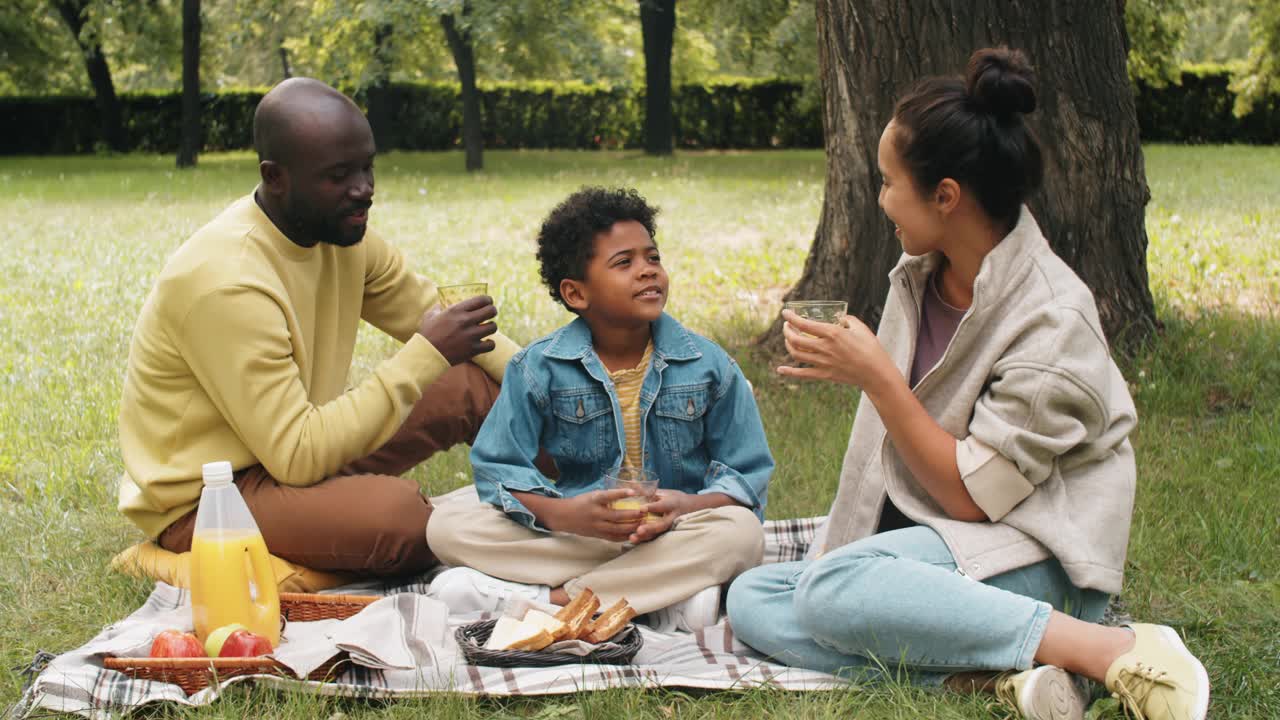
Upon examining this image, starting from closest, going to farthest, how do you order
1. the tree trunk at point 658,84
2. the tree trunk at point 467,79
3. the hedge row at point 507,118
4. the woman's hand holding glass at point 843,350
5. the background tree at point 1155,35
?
1. the woman's hand holding glass at point 843,350
2. the background tree at point 1155,35
3. the tree trunk at point 467,79
4. the tree trunk at point 658,84
5. the hedge row at point 507,118

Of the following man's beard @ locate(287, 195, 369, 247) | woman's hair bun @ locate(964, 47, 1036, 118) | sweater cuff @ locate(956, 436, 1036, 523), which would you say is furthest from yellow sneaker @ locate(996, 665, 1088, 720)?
man's beard @ locate(287, 195, 369, 247)

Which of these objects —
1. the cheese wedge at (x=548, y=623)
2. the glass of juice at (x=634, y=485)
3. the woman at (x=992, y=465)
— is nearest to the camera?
the woman at (x=992, y=465)

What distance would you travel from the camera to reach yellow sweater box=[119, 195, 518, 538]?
11.1ft

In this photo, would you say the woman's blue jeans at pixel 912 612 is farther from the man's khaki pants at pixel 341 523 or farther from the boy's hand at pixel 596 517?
the man's khaki pants at pixel 341 523

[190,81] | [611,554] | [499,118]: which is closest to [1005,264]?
[611,554]

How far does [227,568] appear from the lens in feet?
10.1

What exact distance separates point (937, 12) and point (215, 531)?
3.71 meters

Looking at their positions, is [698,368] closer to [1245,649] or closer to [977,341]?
[977,341]

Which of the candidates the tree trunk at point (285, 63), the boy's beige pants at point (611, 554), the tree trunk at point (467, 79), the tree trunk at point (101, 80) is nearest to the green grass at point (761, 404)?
the boy's beige pants at point (611, 554)

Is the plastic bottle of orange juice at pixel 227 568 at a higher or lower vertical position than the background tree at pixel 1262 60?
lower

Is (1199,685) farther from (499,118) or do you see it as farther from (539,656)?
(499,118)

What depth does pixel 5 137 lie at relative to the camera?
3078cm

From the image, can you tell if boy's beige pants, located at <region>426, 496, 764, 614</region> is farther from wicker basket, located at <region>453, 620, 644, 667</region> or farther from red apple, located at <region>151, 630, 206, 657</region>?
red apple, located at <region>151, 630, 206, 657</region>

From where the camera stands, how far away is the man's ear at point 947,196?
2.89 meters
